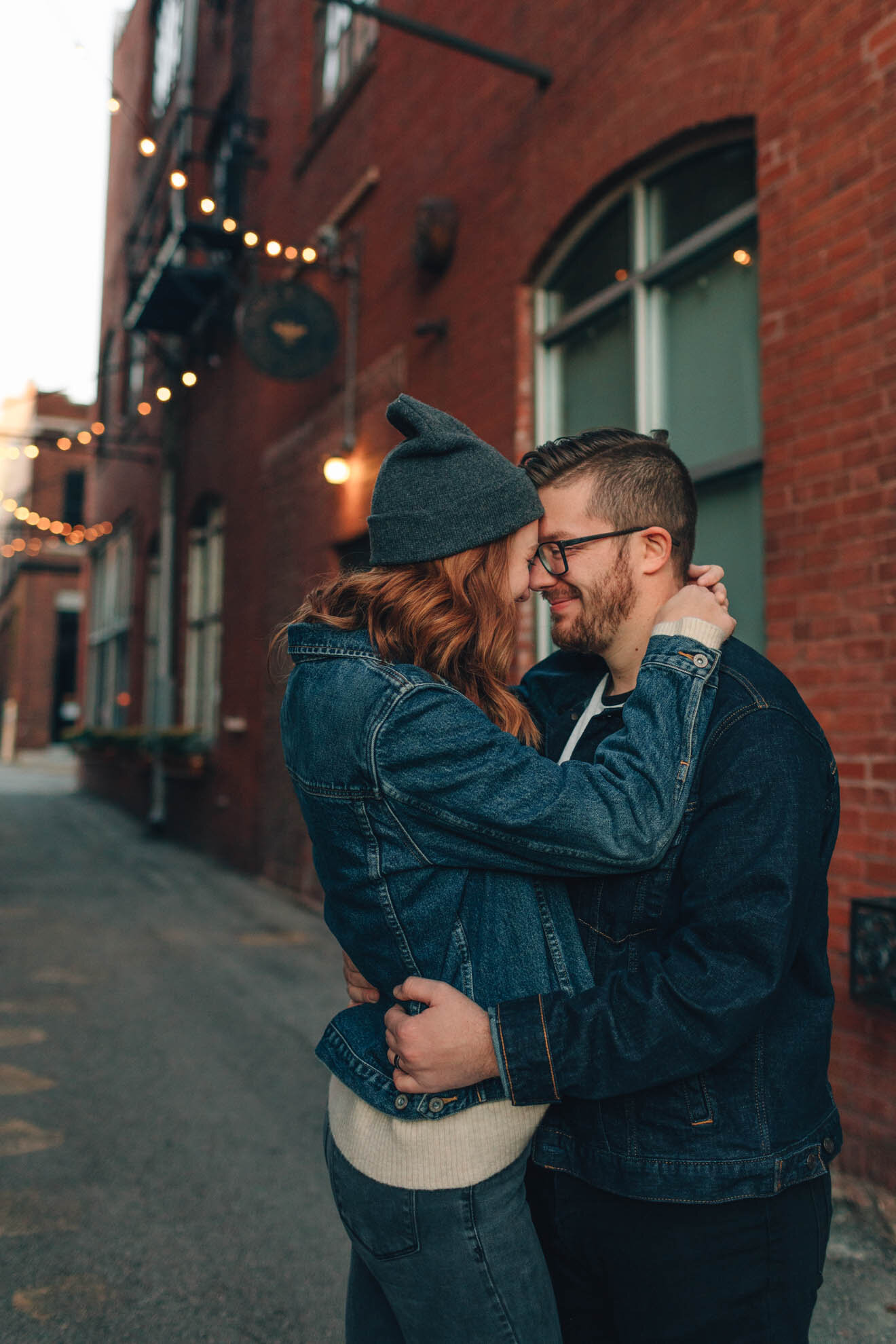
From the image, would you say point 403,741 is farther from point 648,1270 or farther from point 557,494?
point 648,1270

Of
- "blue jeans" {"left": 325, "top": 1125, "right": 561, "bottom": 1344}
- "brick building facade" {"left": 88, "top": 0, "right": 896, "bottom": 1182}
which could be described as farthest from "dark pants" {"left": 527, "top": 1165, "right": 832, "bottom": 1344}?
"brick building facade" {"left": 88, "top": 0, "right": 896, "bottom": 1182}

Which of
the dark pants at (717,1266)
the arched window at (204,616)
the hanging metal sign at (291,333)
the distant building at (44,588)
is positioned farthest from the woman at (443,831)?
the distant building at (44,588)

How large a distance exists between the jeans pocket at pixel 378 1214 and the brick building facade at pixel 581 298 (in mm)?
2543

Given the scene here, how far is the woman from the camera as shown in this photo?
147 cm

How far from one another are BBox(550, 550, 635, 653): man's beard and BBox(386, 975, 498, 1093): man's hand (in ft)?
2.32

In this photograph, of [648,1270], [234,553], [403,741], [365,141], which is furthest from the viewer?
[234,553]

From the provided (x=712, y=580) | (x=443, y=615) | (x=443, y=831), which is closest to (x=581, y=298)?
(x=712, y=580)

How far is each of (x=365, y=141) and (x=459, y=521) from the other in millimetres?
8045

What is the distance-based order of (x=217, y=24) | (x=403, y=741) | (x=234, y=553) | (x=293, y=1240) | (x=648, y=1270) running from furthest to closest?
(x=217, y=24), (x=234, y=553), (x=293, y=1240), (x=648, y=1270), (x=403, y=741)

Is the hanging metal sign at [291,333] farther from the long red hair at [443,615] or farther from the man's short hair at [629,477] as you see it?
the long red hair at [443,615]

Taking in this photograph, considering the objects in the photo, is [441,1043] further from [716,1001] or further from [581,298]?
[581,298]

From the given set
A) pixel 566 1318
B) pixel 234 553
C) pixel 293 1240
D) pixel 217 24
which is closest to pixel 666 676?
pixel 566 1318

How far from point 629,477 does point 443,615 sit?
1.63 ft

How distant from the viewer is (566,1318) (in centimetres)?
177
